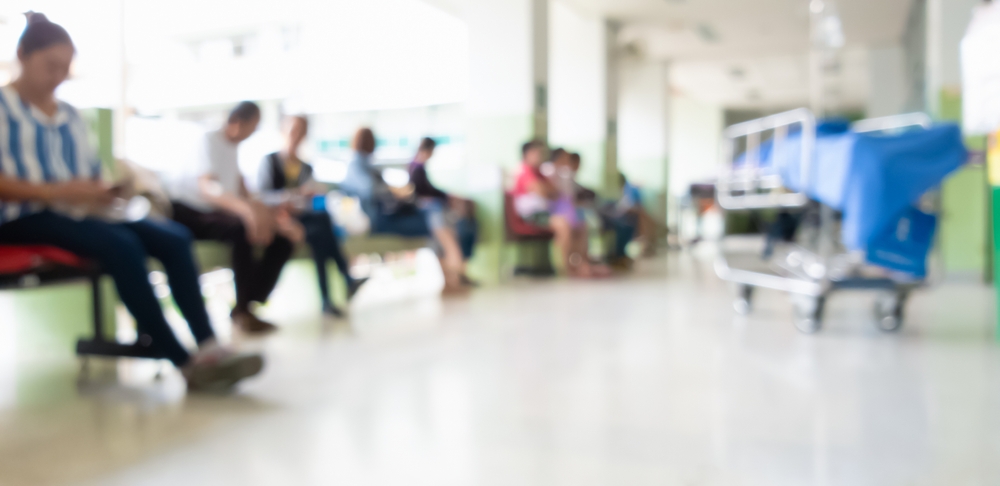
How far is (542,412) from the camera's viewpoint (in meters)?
1.73

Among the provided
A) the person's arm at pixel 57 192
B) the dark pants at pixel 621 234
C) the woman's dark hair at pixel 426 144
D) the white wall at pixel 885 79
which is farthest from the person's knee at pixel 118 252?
the white wall at pixel 885 79

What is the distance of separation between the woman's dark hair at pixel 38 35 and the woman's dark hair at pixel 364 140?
2310 millimetres

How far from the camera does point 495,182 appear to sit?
5.56 metres

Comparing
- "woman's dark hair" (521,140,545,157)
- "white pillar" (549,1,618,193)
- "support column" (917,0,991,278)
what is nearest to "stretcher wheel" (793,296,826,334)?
"woman's dark hair" (521,140,545,157)

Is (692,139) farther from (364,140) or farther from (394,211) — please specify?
(364,140)

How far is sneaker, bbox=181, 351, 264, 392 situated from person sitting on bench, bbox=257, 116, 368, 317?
144 cm

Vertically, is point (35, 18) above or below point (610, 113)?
below

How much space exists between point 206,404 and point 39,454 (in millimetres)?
453

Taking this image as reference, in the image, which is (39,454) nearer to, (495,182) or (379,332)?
(379,332)

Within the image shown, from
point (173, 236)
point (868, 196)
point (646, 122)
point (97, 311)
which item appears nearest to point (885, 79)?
point (646, 122)

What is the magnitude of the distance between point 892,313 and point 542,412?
6.66ft

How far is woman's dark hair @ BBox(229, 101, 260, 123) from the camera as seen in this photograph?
9.86 ft

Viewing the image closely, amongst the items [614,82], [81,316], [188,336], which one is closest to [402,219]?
[188,336]

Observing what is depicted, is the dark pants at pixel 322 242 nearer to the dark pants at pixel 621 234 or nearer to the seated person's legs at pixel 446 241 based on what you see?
the seated person's legs at pixel 446 241
